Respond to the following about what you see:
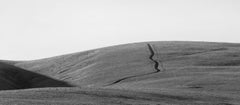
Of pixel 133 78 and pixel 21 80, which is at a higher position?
pixel 21 80

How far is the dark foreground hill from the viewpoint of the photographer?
834 inches

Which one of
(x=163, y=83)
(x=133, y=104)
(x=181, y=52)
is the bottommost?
(x=133, y=104)

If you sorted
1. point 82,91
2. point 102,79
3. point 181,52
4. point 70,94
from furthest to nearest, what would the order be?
point 181,52
point 102,79
point 82,91
point 70,94

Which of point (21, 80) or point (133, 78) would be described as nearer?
point (133, 78)

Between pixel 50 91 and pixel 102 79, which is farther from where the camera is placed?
pixel 102 79

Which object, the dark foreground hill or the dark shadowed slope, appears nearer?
the dark foreground hill

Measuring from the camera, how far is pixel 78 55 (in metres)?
57.3

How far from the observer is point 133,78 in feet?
128

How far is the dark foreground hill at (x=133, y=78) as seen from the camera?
21.2 meters

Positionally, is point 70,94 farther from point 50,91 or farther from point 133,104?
point 133,104

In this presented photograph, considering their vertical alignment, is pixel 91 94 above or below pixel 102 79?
below

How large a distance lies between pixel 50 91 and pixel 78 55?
35477mm

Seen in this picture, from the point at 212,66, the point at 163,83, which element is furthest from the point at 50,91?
the point at 212,66

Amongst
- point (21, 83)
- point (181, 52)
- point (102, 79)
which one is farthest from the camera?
point (181, 52)
